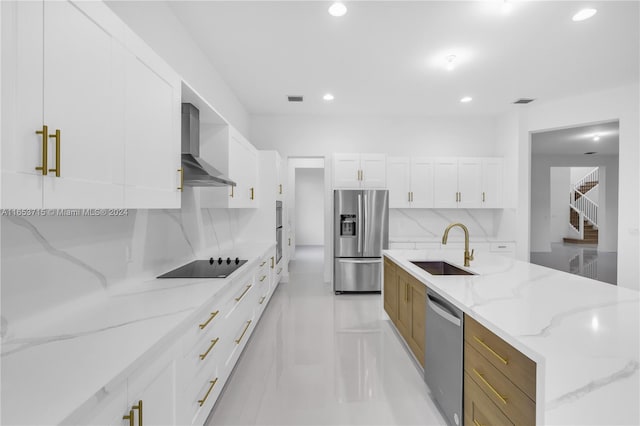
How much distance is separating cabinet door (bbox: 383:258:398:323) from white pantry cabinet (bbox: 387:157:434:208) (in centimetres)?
191

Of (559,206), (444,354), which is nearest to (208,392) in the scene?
(444,354)

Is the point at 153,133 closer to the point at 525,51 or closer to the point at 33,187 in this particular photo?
the point at 33,187

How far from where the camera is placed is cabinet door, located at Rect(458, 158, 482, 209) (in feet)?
16.8

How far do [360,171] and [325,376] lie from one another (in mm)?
3221

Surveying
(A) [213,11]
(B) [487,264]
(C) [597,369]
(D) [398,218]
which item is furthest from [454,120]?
(C) [597,369]

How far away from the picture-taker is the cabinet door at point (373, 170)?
16.0ft

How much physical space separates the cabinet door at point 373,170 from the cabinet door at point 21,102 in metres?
4.27

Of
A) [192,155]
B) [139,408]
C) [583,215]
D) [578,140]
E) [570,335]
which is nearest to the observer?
[139,408]

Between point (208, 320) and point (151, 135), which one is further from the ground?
point (151, 135)

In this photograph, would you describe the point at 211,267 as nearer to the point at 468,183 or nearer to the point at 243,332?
the point at 243,332

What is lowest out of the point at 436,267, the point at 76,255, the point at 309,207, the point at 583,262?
the point at 583,262

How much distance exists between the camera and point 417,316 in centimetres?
234

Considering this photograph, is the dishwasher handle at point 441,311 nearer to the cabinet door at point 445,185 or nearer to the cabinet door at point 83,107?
the cabinet door at point 83,107

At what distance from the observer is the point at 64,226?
55.1 inches
